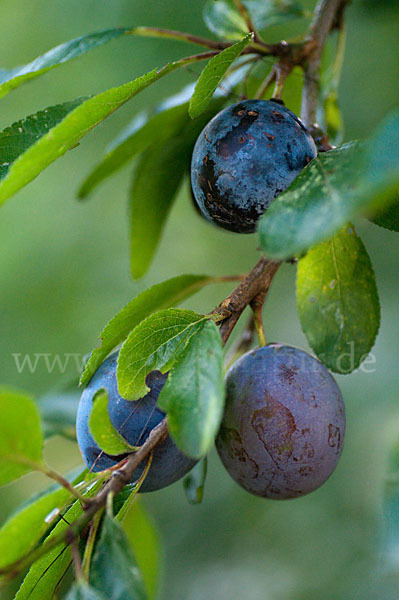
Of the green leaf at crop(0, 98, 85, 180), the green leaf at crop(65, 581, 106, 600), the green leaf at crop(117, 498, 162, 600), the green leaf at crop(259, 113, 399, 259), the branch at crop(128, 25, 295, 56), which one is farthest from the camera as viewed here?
the green leaf at crop(117, 498, 162, 600)

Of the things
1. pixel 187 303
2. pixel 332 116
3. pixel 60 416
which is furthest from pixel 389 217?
pixel 187 303

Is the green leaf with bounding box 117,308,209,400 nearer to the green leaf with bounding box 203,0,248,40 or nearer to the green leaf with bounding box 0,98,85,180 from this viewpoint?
the green leaf with bounding box 0,98,85,180

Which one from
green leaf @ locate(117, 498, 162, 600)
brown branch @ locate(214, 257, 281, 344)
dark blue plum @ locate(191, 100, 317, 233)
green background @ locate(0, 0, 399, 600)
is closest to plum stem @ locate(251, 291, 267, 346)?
brown branch @ locate(214, 257, 281, 344)

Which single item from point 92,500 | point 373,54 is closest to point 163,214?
point 92,500

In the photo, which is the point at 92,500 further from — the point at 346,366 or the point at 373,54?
the point at 373,54

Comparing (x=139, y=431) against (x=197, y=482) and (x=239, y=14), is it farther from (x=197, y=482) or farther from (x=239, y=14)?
(x=239, y=14)
